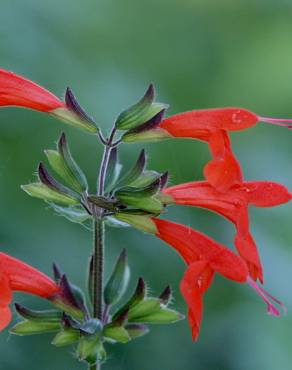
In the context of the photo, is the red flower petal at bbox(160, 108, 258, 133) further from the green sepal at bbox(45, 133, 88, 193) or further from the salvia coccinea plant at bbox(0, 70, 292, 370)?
the green sepal at bbox(45, 133, 88, 193)

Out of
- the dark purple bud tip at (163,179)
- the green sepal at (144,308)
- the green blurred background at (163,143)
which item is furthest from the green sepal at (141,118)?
the green blurred background at (163,143)

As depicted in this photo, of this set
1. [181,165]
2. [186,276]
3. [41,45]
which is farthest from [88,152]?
[186,276]

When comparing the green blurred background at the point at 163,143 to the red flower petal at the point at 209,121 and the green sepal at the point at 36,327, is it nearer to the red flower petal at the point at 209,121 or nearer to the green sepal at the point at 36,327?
the green sepal at the point at 36,327

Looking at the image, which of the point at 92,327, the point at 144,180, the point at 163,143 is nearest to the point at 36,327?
the point at 92,327

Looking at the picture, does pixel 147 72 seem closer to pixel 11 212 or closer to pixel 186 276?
pixel 11 212

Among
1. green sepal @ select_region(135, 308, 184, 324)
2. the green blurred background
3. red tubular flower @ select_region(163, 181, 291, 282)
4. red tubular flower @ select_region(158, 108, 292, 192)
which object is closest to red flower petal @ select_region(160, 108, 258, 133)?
red tubular flower @ select_region(158, 108, 292, 192)
